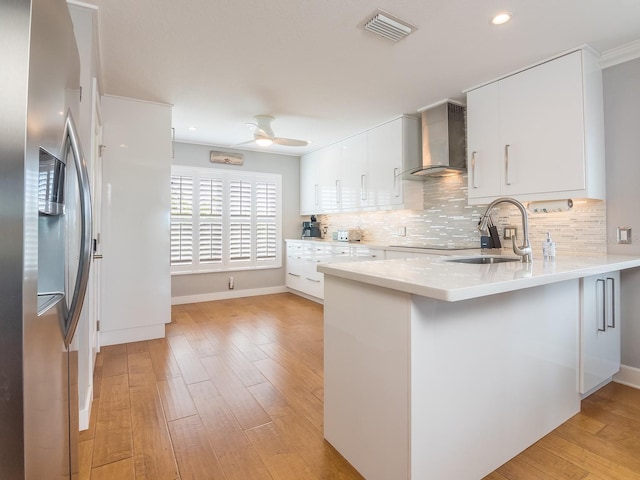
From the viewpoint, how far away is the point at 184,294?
4996 mm

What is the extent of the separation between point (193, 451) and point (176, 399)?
0.61 m

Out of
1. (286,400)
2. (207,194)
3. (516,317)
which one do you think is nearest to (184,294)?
(207,194)

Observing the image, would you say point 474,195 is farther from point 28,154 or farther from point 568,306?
point 28,154

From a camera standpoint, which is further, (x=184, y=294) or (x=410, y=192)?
(x=184, y=294)

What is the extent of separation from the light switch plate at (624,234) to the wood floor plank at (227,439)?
9.33 feet

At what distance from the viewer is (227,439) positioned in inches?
70.0

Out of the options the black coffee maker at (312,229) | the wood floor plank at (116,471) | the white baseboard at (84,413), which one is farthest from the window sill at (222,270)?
the wood floor plank at (116,471)

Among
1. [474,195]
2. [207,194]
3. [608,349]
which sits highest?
[207,194]

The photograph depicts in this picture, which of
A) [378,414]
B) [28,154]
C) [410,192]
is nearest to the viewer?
[28,154]

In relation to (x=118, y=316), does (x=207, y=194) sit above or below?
above

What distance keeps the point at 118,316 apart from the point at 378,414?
293 cm

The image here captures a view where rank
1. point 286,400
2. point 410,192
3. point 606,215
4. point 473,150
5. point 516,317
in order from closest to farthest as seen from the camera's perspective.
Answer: point 516,317, point 286,400, point 606,215, point 473,150, point 410,192

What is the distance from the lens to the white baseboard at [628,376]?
2404 millimetres

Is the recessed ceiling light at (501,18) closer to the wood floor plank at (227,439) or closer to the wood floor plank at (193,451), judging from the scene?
the wood floor plank at (227,439)
